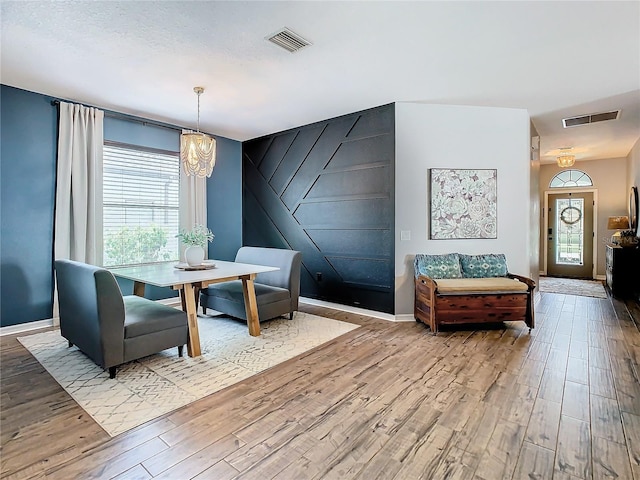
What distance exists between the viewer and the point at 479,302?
386cm

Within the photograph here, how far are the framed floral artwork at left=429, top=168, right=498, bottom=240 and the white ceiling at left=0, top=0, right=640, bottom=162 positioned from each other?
0.91 m

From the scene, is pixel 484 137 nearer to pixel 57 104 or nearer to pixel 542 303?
pixel 542 303

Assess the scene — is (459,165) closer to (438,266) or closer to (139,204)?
(438,266)

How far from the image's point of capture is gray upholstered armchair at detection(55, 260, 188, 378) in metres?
2.66

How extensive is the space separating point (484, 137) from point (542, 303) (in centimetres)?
277

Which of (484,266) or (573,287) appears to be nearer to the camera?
(484,266)

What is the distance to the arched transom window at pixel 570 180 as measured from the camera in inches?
313

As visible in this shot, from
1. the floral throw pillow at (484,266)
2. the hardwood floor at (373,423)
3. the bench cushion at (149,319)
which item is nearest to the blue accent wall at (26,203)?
the hardwood floor at (373,423)

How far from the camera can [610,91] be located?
12.9ft

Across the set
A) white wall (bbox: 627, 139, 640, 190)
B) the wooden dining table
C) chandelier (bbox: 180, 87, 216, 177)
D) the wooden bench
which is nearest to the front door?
white wall (bbox: 627, 139, 640, 190)

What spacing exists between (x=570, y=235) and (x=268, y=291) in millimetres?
7647

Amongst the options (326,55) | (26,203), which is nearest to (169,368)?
(26,203)

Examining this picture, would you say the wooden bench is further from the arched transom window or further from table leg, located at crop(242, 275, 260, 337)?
the arched transom window

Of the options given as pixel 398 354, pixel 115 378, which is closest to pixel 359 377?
pixel 398 354
